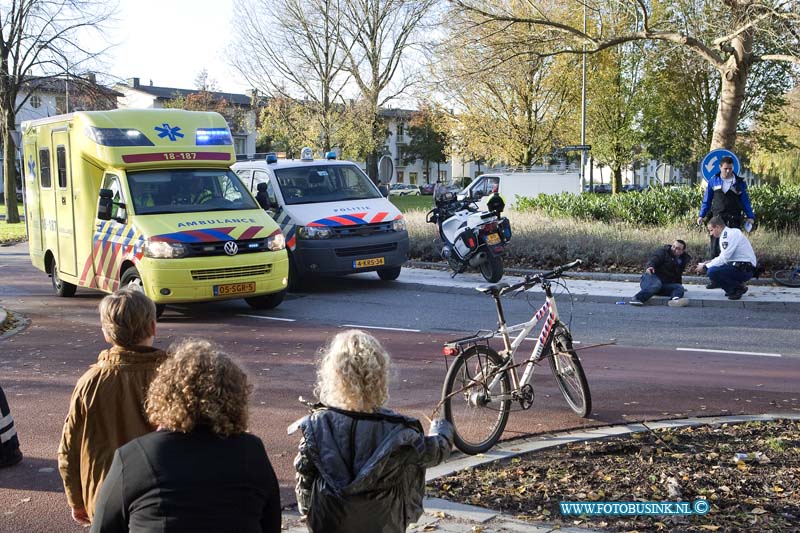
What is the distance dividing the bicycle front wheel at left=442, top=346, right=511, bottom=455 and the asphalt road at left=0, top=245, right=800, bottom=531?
41 centimetres

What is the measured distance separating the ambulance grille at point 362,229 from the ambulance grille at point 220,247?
98.7 inches

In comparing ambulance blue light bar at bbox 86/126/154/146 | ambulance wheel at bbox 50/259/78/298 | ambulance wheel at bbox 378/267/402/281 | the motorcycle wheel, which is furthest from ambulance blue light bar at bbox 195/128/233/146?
the motorcycle wheel

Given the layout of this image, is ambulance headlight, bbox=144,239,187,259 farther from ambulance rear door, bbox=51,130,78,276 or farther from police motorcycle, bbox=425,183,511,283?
police motorcycle, bbox=425,183,511,283

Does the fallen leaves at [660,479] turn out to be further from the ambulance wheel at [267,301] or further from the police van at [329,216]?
the police van at [329,216]

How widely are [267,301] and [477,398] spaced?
735cm

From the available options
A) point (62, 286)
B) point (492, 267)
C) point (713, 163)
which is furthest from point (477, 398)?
point (713, 163)

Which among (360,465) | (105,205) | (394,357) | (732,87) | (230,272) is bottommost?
(394,357)

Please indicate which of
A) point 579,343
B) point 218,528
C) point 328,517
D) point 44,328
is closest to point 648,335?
point 579,343

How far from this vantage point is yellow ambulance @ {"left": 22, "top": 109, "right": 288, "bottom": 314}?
38.0ft

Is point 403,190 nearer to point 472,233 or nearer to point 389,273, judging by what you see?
point 389,273

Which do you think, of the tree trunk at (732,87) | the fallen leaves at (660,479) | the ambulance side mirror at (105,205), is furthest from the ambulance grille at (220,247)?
the tree trunk at (732,87)

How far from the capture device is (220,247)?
11.8 meters

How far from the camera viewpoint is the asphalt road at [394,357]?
6.64m

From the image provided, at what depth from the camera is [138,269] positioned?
11.6 metres
